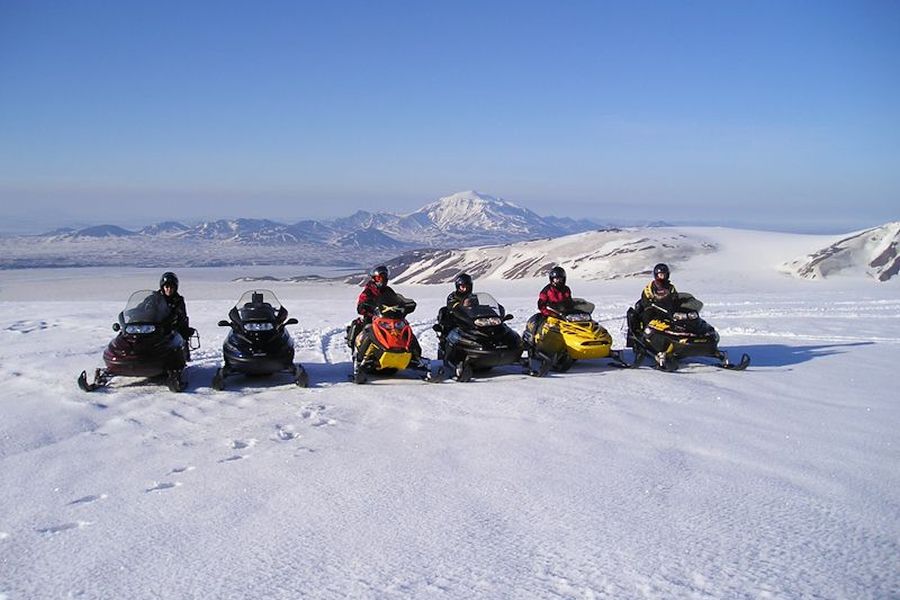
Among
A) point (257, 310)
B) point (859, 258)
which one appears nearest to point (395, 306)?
point (257, 310)

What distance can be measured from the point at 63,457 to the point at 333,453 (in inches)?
94.9

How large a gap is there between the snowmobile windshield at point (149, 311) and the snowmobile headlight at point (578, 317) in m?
5.88

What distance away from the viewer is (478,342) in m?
9.33

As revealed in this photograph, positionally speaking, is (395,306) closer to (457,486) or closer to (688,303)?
(688,303)

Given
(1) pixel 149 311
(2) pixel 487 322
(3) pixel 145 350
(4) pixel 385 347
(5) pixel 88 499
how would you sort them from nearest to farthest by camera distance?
1. (5) pixel 88 499
2. (3) pixel 145 350
3. (1) pixel 149 311
4. (4) pixel 385 347
5. (2) pixel 487 322

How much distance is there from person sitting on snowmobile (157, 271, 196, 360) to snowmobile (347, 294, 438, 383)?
2.39 m

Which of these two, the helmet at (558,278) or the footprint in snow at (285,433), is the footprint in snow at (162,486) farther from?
the helmet at (558,278)

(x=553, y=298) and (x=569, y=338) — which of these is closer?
(x=569, y=338)

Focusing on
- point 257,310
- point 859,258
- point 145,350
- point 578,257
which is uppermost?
point 859,258

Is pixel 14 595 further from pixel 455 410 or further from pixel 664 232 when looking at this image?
pixel 664 232

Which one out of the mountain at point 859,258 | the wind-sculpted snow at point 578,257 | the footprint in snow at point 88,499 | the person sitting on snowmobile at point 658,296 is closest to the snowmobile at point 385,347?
the person sitting on snowmobile at point 658,296

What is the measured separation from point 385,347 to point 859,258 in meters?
46.3

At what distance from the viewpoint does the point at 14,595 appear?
3432 millimetres

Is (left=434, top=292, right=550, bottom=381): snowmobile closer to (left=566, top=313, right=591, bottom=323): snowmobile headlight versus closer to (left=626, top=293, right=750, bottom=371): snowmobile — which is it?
(left=566, top=313, right=591, bottom=323): snowmobile headlight
